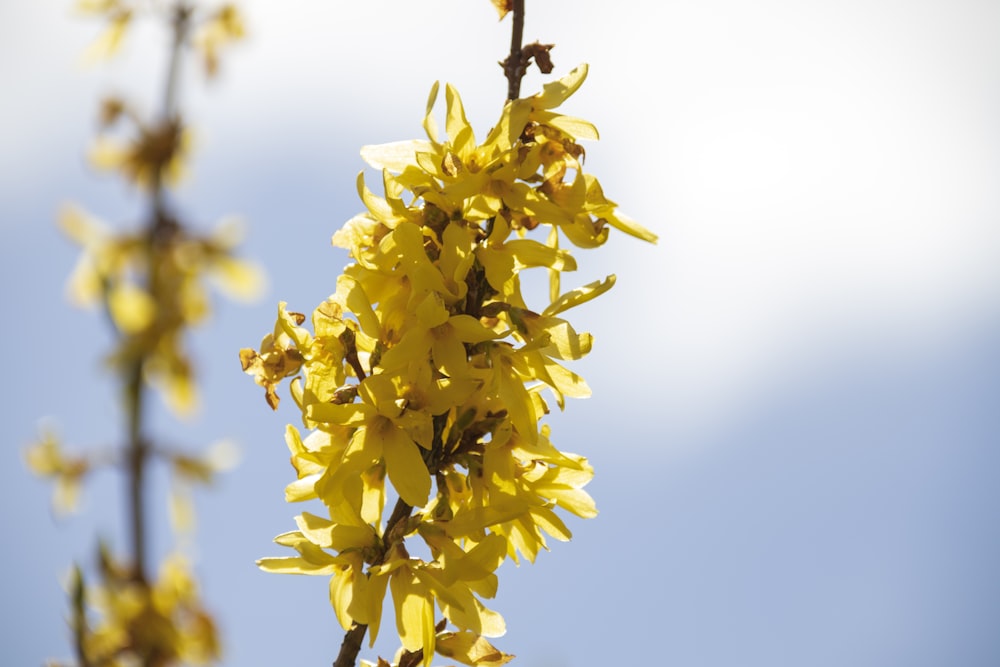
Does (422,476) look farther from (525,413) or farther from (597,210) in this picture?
(597,210)

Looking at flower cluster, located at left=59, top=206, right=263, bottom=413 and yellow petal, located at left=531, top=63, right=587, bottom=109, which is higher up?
yellow petal, located at left=531, top=63, right=587, bottom=109

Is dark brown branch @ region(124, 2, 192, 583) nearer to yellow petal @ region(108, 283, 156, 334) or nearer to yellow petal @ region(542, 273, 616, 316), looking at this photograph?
yellow petal @ region(108, 283, 156, 334)

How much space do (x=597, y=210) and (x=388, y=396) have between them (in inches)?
25.1

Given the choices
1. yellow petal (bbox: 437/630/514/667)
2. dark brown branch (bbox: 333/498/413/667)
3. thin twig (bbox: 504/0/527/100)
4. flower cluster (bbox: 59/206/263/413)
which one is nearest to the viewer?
flower cluster (bbox: 59/206/263/413)

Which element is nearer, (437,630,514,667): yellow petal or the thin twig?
(437,630,514,667): yellow petal

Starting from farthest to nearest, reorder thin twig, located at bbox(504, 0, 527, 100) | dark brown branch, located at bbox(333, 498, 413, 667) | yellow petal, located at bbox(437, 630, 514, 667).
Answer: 1. thin twig, located at bbox(504, 0, 527, 100)
2. yellow petal, located at bbox(437, 630, 514, 667)
3. dark brown branch, located at bbox(333, 498, 413, 667)

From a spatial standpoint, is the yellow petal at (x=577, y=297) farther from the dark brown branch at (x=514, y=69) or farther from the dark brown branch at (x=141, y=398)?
the dark brown branch at (x=141, y=398)

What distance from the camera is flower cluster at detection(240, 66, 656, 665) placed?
1.77 m

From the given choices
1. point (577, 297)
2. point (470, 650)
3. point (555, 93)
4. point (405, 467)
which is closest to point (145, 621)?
point (405, 467)

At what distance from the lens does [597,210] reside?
2.02 metres

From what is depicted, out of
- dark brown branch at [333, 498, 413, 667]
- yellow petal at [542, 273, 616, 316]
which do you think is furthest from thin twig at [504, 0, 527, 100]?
dark brown branch at [333, 498, 413, 667]

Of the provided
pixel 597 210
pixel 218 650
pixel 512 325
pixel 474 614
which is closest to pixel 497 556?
pixel 474 614

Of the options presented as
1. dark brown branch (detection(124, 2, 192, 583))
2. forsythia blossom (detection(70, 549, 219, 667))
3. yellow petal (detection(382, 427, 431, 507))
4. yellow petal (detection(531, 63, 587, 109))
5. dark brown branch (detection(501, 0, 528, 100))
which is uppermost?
dark brown branch (detection(501, 0, 528, 100))

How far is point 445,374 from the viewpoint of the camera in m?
1.83
